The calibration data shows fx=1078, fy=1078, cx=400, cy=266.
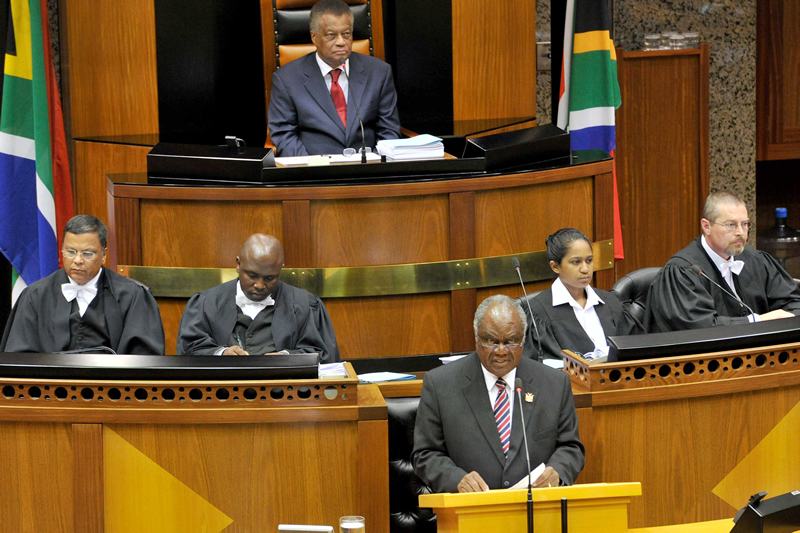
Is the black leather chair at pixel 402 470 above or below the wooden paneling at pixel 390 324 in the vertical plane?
below

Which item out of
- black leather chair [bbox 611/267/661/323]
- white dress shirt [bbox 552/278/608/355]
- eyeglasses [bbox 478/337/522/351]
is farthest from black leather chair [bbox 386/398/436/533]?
black leather chair [bbox 611/267/661/323]

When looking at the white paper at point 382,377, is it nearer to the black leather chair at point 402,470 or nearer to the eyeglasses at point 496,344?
the black leather chair at point 402,470

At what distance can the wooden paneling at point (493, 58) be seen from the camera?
6859mm

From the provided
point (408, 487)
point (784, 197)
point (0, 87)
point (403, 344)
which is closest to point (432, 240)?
point (403, 344)

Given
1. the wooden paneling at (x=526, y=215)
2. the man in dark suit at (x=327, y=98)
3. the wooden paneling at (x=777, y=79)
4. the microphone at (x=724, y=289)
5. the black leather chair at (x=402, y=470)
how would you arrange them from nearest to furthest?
Result: the black leather chair at (x=402, y=470)
the microphone at (x=724, y=289)
the wooden paneling at (x=526, y=215)
the man in dark suit at (x=327, y=98)
the wooden paneling at (x=777, y=79)

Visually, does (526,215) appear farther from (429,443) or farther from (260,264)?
(429,443)

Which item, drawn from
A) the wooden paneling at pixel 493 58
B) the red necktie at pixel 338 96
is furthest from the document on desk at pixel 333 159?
the wooden paneling at pixel 493 58

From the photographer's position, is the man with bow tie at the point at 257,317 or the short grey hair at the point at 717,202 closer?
the man with bow tie at the point at 257,317

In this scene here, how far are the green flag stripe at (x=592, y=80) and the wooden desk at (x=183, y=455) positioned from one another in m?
3.92

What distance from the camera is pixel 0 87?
6.08m

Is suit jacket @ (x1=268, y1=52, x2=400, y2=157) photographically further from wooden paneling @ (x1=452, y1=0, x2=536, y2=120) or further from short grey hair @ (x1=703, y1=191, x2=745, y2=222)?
short grey hair @ (x1=703, y1=191, x2=745, y2=222)

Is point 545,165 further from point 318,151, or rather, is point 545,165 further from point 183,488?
point 183,488

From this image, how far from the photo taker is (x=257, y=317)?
14.5ft

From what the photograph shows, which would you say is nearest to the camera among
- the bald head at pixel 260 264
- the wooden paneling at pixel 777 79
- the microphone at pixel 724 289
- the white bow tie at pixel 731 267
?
the bald head at pixel 260 264
